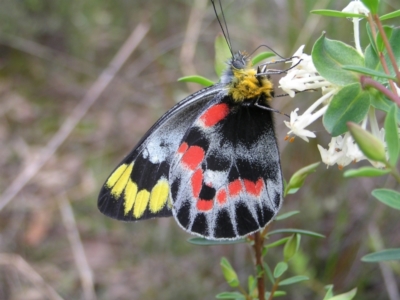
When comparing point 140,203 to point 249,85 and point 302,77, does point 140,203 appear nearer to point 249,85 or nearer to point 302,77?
point 249,85

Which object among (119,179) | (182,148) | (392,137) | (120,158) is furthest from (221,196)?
(120,158)

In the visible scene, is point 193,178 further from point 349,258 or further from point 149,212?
point 349,258

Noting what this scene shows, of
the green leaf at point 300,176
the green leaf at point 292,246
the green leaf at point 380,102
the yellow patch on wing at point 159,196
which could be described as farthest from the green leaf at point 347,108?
the yellow patch on wing at point 159,196

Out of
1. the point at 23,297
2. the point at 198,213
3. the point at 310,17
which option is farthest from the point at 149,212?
the point at 23,297

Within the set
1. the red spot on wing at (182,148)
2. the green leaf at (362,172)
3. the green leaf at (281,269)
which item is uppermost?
the red spot on wing at (182,148)

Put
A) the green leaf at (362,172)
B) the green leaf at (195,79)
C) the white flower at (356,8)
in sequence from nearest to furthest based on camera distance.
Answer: the green leaf at (362,172)
the white flower at (356,8)
the green leaf at (195,79)

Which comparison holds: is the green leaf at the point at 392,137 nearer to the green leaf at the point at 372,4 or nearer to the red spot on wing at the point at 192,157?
the green leaf at the point at 372,4
